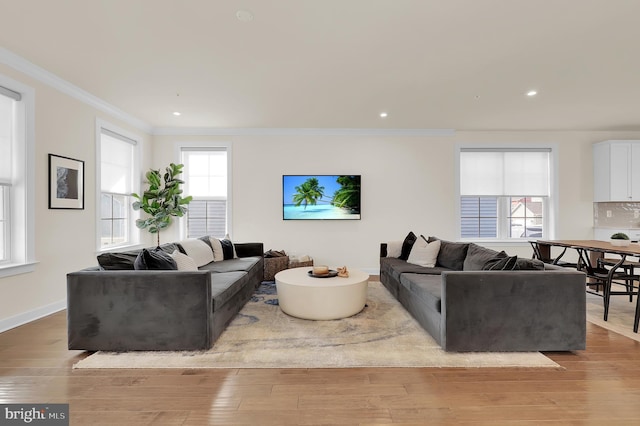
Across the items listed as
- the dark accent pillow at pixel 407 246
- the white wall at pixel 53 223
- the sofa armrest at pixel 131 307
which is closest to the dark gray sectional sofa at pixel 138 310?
the sofa armrest at pixel 131 307

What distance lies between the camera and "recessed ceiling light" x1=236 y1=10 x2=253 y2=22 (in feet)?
7.59

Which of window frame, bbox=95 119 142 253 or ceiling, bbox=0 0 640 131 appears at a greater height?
ceiling, bbox=0 0 640 131

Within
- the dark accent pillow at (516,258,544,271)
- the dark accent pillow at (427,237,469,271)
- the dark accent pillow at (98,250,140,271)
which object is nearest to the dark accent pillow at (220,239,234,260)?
the dark accent pillow at (98,250,140,271)

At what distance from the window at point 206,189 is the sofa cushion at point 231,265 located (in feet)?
4.66

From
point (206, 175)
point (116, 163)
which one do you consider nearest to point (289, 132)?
point (206, 175)

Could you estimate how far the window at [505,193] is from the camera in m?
5.72

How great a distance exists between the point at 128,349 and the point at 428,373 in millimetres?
2334

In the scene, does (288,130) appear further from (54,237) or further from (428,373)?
(428,373)

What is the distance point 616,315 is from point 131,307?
16.1 feet

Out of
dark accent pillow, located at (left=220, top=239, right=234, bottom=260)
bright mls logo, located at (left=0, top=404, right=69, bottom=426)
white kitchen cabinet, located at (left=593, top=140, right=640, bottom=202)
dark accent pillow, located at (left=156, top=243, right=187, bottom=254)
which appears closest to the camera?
bright mls logo, located at (left=0, top=404, right=69, bottom=426)

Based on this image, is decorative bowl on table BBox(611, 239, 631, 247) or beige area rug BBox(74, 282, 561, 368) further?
decorative bowl on table BBox(611, 239, 631, 247)

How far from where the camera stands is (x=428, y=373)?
2170 millimetres

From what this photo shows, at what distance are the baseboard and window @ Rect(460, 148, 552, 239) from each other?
623 cm

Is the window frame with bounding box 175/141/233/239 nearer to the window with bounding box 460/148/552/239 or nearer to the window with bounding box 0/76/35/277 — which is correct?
the window with bounding box 0/76/35/277
